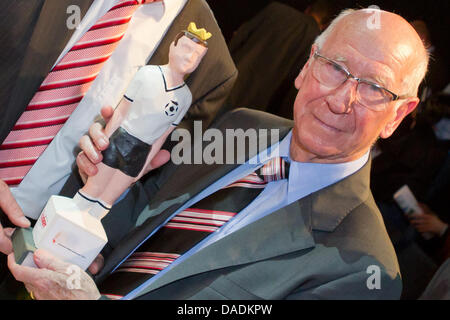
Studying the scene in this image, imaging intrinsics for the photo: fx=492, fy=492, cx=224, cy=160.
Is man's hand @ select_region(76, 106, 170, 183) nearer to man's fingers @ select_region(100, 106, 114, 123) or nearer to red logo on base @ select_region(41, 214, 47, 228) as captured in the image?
man's fingers @ select_region(100, 106, 114, 123)

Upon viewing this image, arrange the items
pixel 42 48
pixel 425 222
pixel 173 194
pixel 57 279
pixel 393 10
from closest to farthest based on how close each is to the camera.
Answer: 1. pixel 57 279
2. pixel 42 48
3. pixel 173 194
4. pixel 393 10
5. pixel 425 222

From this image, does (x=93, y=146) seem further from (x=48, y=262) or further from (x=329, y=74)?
(x=329, y=74)

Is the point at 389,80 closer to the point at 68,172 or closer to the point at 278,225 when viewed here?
the point at 278,225

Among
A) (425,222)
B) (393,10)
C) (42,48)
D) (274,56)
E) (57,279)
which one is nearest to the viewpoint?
(57,279)

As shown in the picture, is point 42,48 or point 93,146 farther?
point 42,48

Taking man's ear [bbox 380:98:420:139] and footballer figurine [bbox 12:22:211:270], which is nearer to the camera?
footballer figurine [bbox 12:22:211:270]

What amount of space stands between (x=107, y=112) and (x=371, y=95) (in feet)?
2.62

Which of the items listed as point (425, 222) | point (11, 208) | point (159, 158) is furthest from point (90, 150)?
point (425, 222)

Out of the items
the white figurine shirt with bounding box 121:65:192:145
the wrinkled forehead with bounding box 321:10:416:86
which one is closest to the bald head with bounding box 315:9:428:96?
the wrinkled forehead with bounding box 321:10:416:86

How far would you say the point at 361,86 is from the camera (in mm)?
1506

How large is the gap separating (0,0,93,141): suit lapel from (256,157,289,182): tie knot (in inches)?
30.3

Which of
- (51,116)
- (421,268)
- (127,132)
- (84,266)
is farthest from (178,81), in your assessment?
(421,268)

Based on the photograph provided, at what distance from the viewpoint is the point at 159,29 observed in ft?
5.26

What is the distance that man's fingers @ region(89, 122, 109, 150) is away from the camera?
1384 mm
